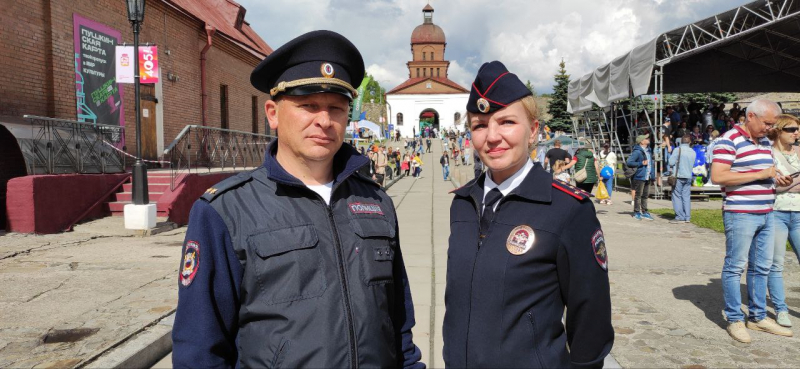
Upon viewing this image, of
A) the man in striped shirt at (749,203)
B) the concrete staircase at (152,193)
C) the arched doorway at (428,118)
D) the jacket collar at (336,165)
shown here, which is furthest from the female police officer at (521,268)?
the arched doorway at (428,118)

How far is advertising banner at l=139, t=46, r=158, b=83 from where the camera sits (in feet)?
33.6

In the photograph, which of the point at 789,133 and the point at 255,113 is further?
the point at 255,113

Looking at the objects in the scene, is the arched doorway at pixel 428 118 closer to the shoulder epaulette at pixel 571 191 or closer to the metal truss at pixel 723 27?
the metal truss at pixel 723 27

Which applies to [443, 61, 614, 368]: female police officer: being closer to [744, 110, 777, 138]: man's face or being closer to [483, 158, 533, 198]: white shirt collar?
[483, 158, 533, 198]: white shirt collar

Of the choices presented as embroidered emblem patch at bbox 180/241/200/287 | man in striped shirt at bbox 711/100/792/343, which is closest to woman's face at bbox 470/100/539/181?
embroidered emblem patch at bbox 180/241/200/287

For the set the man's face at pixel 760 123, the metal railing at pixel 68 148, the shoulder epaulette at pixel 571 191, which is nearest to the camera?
the shoulder epaulette at pixel 571 191

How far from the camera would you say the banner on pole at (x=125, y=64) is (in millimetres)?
9953

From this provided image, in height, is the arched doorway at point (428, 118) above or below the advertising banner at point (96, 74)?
above

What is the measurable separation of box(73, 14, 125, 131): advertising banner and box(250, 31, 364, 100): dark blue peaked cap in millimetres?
11178

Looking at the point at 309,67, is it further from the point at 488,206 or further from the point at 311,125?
the point at 488,206

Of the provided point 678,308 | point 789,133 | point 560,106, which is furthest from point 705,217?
point 560,106

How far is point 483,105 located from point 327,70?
68 cm

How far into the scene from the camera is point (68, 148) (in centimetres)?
952

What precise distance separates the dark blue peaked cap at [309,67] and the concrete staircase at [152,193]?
9.34m
